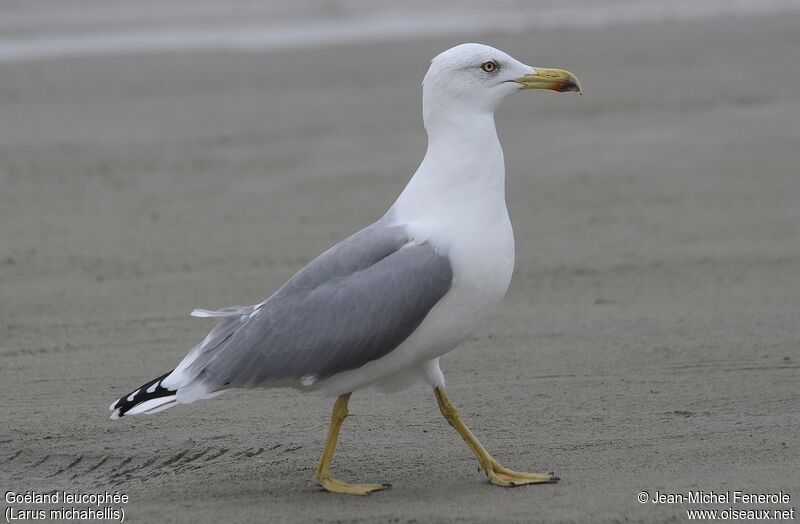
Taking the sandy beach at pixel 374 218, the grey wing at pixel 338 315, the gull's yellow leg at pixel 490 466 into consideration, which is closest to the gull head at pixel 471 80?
the grey wing at pixel 338 315

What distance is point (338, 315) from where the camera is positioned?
5.32 meters

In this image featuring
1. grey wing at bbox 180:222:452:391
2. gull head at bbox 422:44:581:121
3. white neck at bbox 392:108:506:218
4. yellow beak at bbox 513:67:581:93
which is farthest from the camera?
yellow beak at bbox 513:67:581:93

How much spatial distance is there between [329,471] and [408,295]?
0.92m

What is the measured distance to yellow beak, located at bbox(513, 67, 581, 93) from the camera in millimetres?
5605

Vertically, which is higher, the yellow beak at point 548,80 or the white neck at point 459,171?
Answer: the yellow beak at point 548,80

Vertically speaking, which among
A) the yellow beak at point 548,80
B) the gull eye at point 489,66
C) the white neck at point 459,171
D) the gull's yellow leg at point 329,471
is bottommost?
the gull's yellow leg at point 329,471

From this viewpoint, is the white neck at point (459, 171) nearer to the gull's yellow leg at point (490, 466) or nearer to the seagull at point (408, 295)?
the seagull at point (408, 295)

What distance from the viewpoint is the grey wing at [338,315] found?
17.1ft

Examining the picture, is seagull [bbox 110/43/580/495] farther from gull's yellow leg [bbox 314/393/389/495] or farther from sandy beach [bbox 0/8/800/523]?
sandy beach [bbox 0/8/800/523]

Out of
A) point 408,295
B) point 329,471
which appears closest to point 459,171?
point 408,295

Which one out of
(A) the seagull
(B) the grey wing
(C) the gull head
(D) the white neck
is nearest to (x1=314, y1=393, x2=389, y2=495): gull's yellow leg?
(A) the seagull

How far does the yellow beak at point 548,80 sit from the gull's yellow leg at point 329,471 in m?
1.57

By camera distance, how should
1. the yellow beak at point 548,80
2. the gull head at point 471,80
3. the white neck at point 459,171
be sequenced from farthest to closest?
1. the yellow beak at point 548,80
2. the gull head at point 471,80
3. the white neck at point 459,171

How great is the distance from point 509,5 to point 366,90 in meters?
7.62
